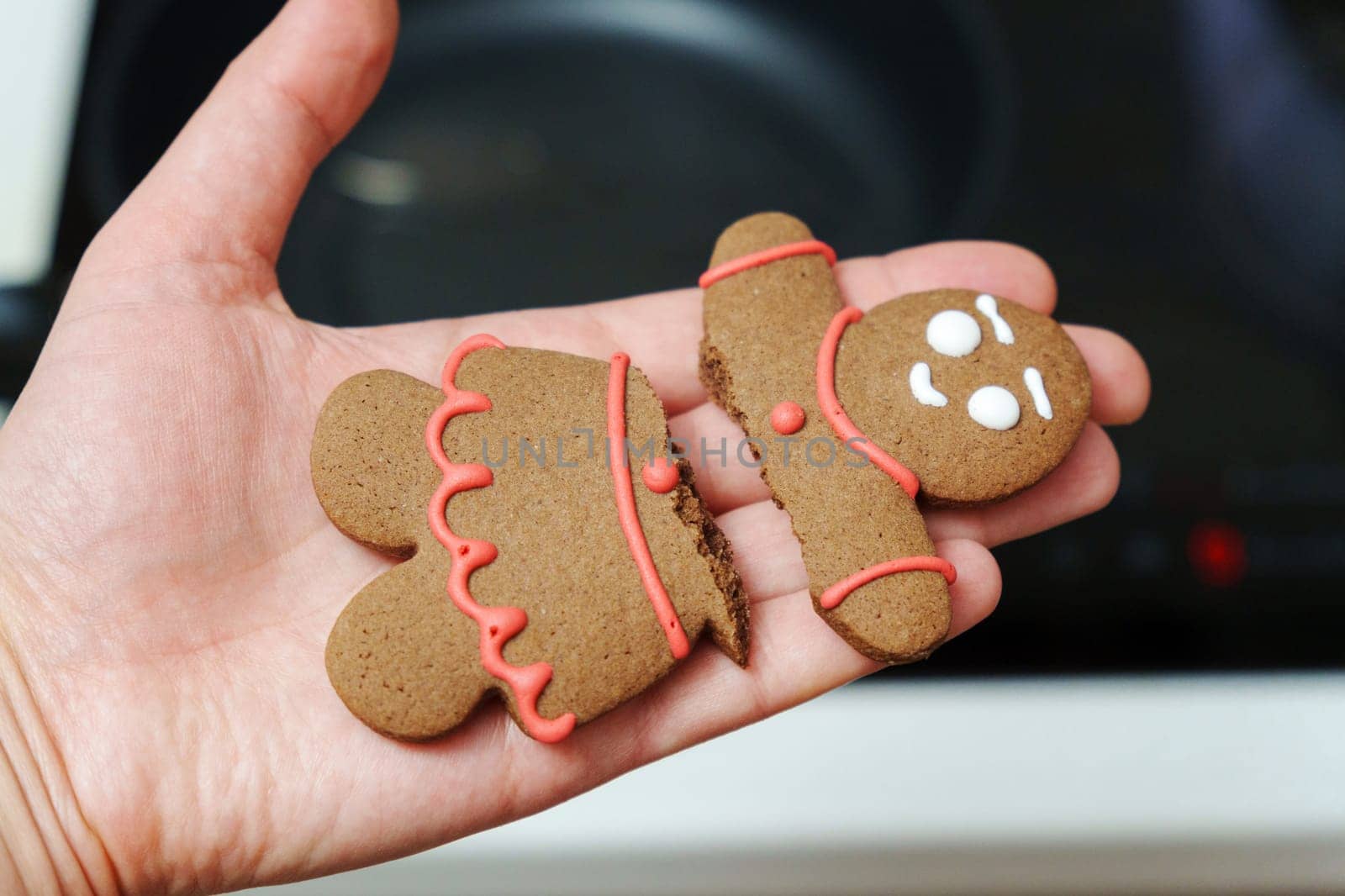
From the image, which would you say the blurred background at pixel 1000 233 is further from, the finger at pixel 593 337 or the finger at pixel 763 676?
the finger at pixel 593 337

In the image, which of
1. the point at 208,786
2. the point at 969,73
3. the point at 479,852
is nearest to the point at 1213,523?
the point at 969,73

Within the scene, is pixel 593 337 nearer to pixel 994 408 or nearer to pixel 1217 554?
pixel 994 408

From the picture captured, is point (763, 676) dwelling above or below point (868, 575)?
below

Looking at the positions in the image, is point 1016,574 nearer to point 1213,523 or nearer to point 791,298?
point 1213,523

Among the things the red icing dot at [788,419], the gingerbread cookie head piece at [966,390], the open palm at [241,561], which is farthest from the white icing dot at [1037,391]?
the red icing dot at [788,419]

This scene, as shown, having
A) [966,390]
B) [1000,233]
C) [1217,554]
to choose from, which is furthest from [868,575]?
[1000,233]

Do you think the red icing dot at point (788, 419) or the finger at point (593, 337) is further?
the finger at point (593, 337)
